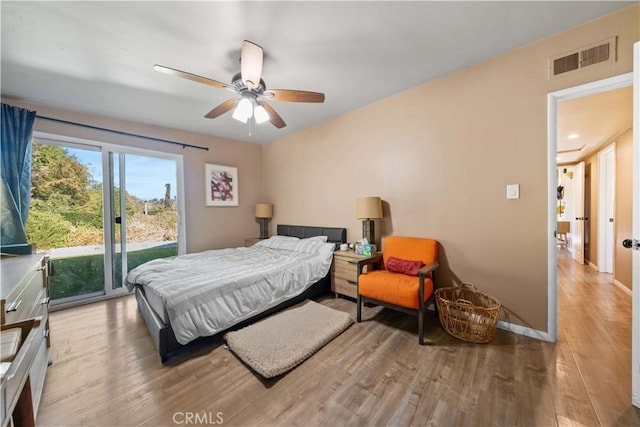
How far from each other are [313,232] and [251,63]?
2.57 meters

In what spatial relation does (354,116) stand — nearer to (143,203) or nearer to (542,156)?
(542,156)

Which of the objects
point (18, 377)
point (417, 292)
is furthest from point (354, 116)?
point (18, 377)

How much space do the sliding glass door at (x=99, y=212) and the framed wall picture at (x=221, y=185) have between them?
0.44 metres

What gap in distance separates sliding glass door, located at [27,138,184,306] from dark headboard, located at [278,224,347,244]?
1.74m

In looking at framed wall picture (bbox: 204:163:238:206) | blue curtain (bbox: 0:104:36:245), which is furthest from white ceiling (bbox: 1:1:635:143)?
framed wall picture (bbox: 204:163:238:206)

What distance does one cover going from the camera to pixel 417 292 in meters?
2.05

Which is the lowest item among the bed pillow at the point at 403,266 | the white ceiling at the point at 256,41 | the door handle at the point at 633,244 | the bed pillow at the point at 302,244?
the bed pillow at the point at 403,266

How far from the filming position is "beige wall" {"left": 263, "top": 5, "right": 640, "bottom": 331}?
201cm

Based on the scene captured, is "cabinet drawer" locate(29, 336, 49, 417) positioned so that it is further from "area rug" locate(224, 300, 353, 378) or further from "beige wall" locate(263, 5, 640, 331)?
"beige wall" locate(263, 5, 640, 331)

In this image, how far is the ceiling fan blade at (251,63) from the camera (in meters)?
1.64

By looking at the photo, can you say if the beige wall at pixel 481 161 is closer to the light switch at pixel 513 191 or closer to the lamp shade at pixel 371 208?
the light switch at pixel 513 191

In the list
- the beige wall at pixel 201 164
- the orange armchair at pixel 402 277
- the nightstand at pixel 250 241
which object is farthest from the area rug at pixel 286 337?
the beige wall at pixel 201 164

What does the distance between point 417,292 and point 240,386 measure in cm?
153

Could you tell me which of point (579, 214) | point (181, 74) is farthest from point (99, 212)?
point (579, 214)
